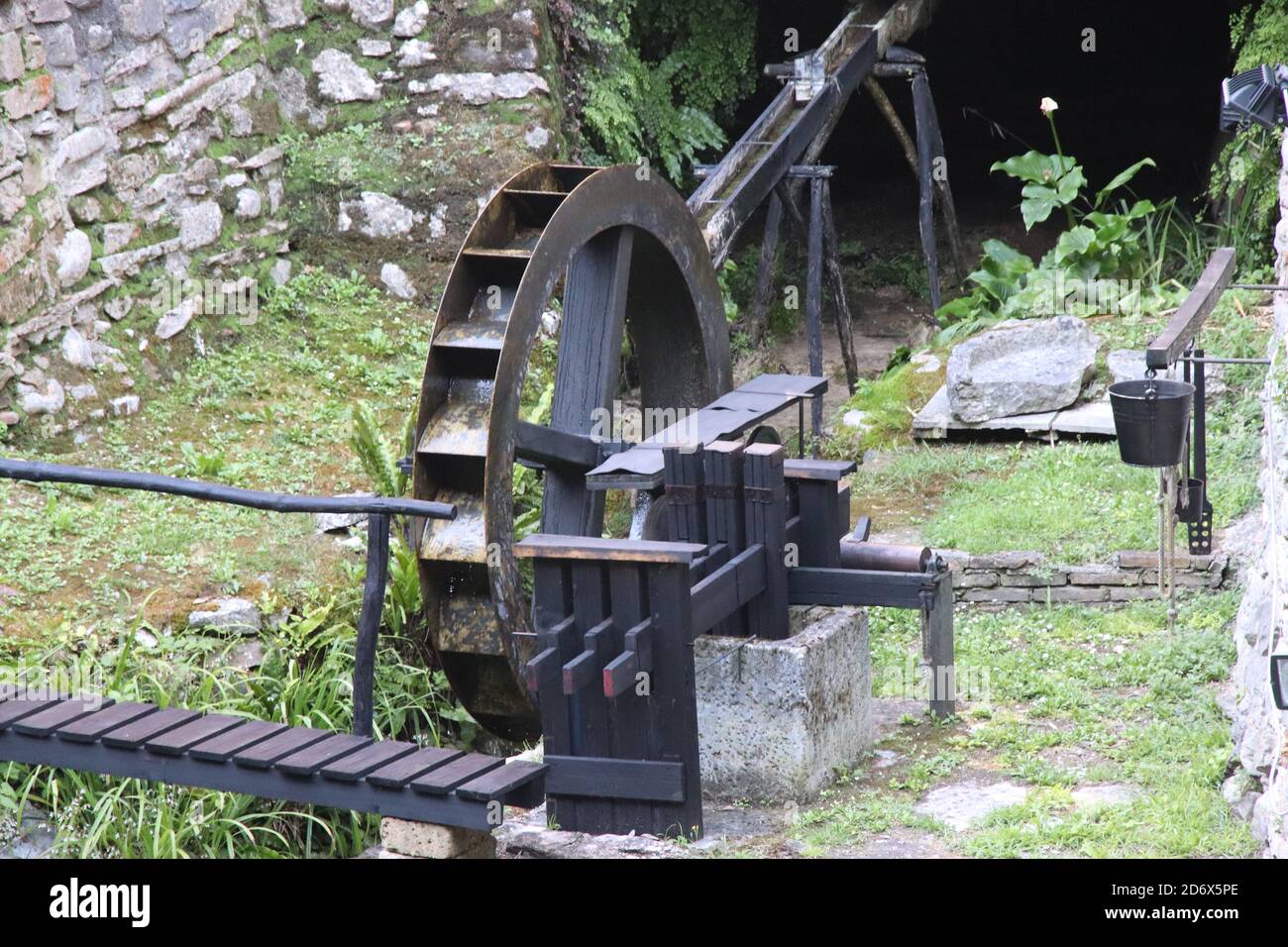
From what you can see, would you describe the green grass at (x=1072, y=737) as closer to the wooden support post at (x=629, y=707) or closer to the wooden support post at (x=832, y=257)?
the wooden support post at (x=629, y=707)

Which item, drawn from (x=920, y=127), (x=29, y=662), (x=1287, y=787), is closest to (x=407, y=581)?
(x=29, y=662)

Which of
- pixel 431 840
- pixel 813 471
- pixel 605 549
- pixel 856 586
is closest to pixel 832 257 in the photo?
pixel 813 471

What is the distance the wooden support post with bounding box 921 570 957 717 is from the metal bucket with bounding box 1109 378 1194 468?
0.68 metres

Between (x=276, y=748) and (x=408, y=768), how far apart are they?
0.32 metres

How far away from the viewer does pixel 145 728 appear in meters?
3.73

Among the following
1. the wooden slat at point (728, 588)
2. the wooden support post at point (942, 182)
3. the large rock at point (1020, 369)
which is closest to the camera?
the wooden slat at point (728, 588)

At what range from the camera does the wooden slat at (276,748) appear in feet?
11.7

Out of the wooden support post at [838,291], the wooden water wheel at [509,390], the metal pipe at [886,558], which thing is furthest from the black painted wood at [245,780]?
the wooden support post at [838,291]

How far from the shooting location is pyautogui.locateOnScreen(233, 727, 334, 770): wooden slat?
11.7ft

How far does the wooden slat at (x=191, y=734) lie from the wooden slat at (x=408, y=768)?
444 mm

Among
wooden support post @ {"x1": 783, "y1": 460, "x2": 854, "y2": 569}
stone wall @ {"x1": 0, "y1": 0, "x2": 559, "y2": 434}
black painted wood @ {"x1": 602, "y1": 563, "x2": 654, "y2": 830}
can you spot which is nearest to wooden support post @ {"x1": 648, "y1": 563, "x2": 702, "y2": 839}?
black painted wood @ {"x1": 602, "y1": 563, "x2": 654, "y2": 830}

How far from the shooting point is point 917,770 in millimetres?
4398

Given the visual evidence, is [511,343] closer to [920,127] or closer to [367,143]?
[367,143]

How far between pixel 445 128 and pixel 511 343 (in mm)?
3255
